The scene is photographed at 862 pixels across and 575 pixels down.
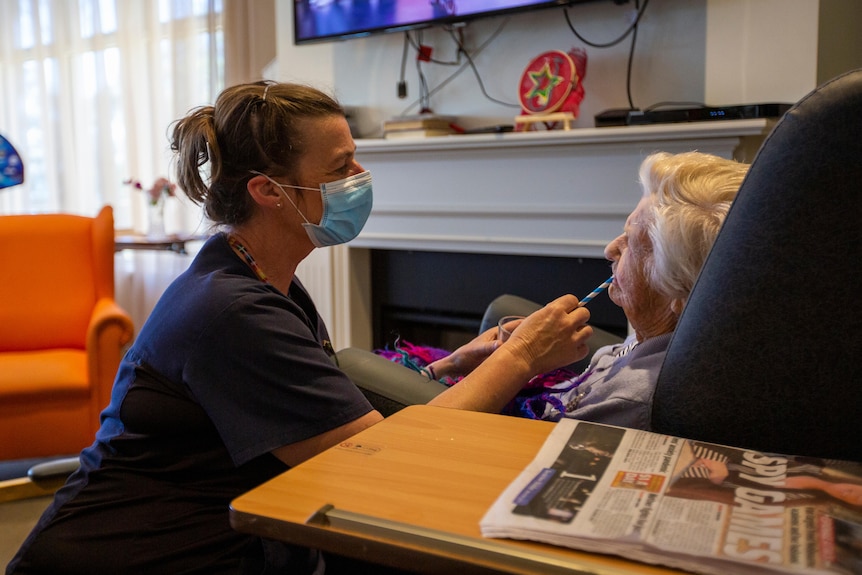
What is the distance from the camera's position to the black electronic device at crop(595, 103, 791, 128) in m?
2.28

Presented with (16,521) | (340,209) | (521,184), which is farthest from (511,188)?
(16,521)

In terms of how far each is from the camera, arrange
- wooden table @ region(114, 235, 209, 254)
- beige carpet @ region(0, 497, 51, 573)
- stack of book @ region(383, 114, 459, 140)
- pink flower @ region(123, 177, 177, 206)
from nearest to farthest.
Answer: beige carpet @ region(0, 497, 51, 573)
stack of book @ region(383, 114, 459, 140)
wooden table @ region(114, 235, 209, 254)
pink flower @ region(123, 177, 177, 206)

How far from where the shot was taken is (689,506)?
2.12 ft

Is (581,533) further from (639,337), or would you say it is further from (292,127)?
(292,127)

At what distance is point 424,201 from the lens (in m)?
3.04

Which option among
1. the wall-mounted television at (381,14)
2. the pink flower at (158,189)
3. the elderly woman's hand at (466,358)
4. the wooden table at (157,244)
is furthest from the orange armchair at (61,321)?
the elderly woman's hand at (466,358)

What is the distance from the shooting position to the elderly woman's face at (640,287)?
4.36 ft

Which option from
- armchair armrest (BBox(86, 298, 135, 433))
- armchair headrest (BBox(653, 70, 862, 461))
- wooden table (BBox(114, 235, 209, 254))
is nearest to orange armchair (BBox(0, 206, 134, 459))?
armchair armrest (BBox(86, 298, 135, 433))

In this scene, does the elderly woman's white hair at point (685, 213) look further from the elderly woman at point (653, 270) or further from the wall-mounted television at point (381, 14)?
the wall-mounted television at point (381, 14)

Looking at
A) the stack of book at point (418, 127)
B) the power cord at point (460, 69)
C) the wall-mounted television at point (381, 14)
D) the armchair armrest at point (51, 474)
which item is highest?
the wall-mounted television at point (381, 14)

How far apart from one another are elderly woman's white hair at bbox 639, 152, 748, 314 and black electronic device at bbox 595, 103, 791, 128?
1.13 metres

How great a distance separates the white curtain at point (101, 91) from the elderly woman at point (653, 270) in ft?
9.87

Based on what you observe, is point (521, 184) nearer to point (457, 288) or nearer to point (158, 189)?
point (457, 288)

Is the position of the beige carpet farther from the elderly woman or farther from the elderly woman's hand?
the elderly woman
